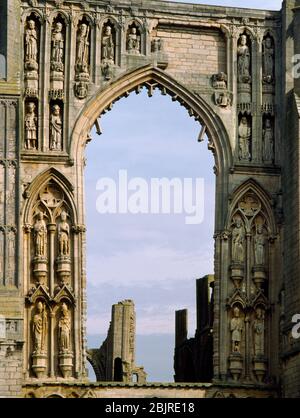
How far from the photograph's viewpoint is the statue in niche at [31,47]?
79.1 ft

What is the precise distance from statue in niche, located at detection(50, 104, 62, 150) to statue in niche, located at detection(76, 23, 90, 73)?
29.0 inches

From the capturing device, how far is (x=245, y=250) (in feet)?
80.7

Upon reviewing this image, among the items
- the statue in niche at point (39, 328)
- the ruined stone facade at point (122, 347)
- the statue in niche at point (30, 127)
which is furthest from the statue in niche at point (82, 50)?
the ruined stone facade at point (122, 347)

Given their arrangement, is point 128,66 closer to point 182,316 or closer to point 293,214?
point 293,214

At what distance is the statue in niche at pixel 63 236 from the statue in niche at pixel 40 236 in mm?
227

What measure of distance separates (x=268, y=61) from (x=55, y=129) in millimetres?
3720

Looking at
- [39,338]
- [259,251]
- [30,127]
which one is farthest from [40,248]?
[259,251]

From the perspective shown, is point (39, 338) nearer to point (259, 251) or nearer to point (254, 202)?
point (259, 251)

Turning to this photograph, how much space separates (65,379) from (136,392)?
1.09 m

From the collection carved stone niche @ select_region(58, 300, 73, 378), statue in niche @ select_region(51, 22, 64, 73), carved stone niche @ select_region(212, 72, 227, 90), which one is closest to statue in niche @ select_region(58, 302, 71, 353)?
carved stone niche @ select_region(58, 300, 73, 378)

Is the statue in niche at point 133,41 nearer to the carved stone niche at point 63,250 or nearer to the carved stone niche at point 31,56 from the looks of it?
the carved stone niche at point 31,56

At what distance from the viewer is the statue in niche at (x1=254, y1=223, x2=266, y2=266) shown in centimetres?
2458
